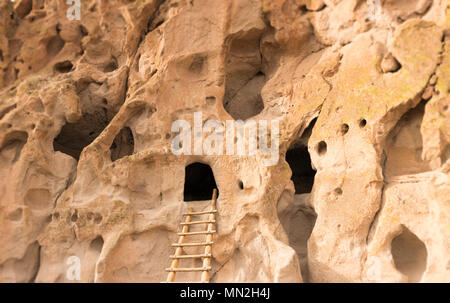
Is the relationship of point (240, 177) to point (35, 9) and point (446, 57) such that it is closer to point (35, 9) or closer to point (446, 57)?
point (446, 57)

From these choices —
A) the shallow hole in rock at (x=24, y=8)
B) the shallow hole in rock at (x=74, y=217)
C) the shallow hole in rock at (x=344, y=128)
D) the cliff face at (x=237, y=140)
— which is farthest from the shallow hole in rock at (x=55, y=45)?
the shallow hole in rock at (x=344, y=128)

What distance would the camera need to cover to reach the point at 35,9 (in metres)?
8.56

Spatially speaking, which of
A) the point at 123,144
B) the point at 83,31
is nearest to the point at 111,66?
the point at 83,31

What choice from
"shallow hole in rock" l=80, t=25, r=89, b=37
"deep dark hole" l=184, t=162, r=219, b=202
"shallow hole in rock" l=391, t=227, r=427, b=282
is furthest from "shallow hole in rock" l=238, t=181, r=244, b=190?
"shallow hole in rock" l=80, t=25, r=89, b=37

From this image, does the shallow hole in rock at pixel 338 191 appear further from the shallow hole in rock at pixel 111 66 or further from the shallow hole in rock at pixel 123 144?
the shallow hole in rock at pixel 111 66

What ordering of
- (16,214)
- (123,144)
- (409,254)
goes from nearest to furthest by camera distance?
1. (409,254)
2. (16,214)
3. (123,144)

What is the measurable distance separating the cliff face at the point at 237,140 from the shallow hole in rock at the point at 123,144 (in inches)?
1.0

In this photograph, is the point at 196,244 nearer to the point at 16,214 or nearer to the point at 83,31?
the point at 16,214

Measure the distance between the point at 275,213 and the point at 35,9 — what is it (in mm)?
6595

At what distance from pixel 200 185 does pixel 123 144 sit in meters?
1.84

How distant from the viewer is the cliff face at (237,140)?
4949 millimetres

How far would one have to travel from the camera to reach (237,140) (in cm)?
598

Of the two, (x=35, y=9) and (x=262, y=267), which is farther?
(x=35, y=9)
